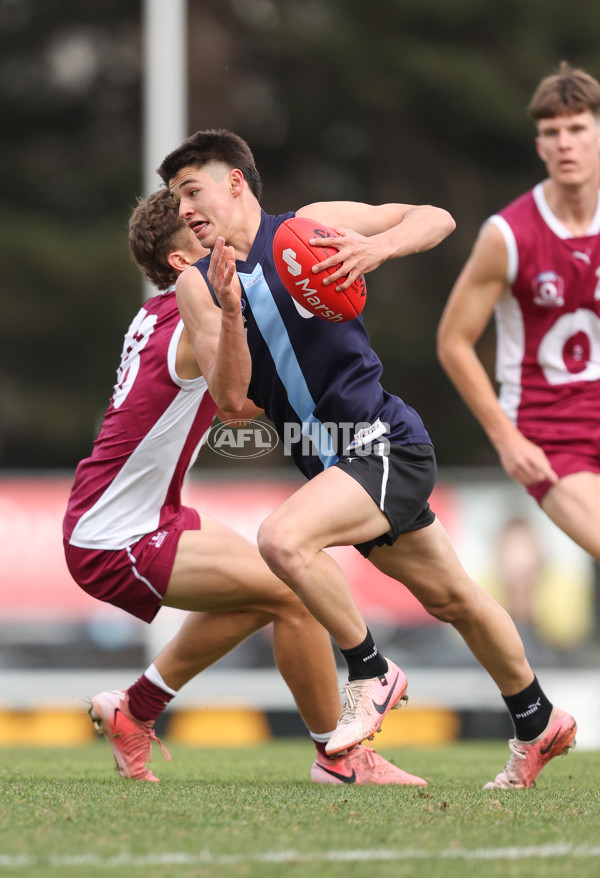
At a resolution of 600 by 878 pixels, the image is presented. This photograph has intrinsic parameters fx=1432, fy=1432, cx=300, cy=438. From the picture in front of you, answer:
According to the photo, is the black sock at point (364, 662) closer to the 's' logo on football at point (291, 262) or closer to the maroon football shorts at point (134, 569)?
the maroon football shorts at point (134, 569)

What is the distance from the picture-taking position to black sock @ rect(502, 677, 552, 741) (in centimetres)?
492

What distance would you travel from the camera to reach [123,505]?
16.9 feet

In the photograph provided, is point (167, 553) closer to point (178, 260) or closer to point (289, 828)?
point (178, 260)

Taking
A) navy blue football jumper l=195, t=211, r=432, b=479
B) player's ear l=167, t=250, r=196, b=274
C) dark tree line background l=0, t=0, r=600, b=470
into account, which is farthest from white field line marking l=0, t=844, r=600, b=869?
dark tree line background l=0, t=0, r=600, b=470

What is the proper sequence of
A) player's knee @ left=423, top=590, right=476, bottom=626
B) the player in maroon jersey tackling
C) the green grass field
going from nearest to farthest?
the green grass field → player's knee @ left=423, top=590, right=476, bottom=626 → the player in maroon jersey tackling

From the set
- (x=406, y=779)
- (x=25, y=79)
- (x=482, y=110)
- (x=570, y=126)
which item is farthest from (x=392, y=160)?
(x=406, y=779)

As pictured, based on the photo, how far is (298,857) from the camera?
3.29 m

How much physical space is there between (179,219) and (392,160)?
15.4 m

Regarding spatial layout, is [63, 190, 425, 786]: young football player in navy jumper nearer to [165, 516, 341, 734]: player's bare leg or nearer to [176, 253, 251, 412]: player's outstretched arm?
[165, 516, 341, 734]: player's bare leg

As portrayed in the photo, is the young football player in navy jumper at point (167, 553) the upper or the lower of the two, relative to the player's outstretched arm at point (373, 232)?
lower

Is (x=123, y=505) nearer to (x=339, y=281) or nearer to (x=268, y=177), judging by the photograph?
(x=339, y=281)

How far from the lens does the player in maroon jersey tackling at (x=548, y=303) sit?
560cm

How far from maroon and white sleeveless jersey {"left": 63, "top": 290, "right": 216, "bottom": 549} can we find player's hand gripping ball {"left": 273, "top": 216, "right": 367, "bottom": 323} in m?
0.80

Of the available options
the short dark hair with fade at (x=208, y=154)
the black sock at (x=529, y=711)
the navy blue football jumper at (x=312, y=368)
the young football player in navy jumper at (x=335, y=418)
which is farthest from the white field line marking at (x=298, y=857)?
the short dark hair with fade at (x=208, y=154)
